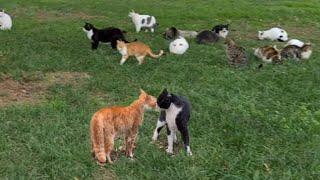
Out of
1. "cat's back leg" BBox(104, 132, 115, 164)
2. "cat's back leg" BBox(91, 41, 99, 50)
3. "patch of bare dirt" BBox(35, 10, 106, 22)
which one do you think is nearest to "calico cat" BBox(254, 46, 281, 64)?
"cat's back leg" BBox(91, 41, 99, 50)

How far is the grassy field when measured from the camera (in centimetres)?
616

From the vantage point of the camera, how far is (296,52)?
1166 cm

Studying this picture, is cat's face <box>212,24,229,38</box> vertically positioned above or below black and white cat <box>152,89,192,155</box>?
below

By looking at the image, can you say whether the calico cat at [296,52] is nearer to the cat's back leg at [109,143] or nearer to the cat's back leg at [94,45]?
the cat's back leg at [94,45]

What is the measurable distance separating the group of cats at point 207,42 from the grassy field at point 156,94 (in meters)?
0.22

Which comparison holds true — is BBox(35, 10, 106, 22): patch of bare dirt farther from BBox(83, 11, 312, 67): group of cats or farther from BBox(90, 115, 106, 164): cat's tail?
BBox(90, 115, 106, 164): cat's tail

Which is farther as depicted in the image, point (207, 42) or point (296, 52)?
point (207, 42)

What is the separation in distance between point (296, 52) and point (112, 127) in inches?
265

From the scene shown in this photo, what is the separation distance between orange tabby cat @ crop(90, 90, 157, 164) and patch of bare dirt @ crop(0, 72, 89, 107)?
2951 mm

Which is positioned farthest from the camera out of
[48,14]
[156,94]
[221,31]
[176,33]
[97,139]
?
[48,14]

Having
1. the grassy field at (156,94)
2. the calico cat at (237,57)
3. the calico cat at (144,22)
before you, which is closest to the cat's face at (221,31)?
the grassy field at (156,94)

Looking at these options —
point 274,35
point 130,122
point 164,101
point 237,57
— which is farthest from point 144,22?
point 130,122

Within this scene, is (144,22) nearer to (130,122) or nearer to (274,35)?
(274,35)

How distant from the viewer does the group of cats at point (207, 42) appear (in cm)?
1110
